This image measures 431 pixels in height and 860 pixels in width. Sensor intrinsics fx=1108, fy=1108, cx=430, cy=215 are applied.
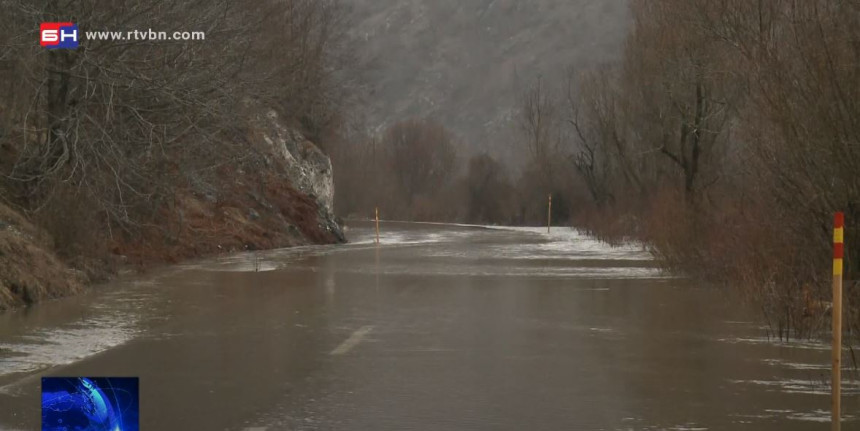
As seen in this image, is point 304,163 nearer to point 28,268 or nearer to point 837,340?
point 28,268

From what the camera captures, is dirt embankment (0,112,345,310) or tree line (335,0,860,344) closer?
tree line (335,0,860,344)

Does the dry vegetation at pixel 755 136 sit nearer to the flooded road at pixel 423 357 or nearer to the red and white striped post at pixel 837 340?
the flooded road at pixel 423 357

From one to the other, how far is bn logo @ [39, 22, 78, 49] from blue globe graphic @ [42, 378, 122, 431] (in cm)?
1674

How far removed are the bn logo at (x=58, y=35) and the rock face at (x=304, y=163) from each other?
65.8 ft

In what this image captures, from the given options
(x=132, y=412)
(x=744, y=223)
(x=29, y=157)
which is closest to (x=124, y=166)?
(x=29, y=157)

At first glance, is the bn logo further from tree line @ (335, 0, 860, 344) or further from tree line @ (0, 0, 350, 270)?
tree line @ (335, 0, 860, 344)

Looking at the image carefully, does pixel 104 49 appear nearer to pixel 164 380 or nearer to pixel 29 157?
pixel 29 157

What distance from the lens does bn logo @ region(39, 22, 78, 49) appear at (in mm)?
22062

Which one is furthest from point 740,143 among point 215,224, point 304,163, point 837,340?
point 304,163

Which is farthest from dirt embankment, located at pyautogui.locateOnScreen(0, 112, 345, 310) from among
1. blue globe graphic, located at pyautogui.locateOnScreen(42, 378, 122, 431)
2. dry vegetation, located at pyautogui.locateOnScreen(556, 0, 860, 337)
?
dry vegetation, located at pyautogui.locateOnScreen(556, 0, 860, 337)

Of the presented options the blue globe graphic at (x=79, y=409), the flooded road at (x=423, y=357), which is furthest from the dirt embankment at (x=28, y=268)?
the blue globe graphic at (x=79, y=409)

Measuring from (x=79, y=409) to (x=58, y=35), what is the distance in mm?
17232

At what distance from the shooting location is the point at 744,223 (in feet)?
62.0

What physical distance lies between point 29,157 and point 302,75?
2759 cm
